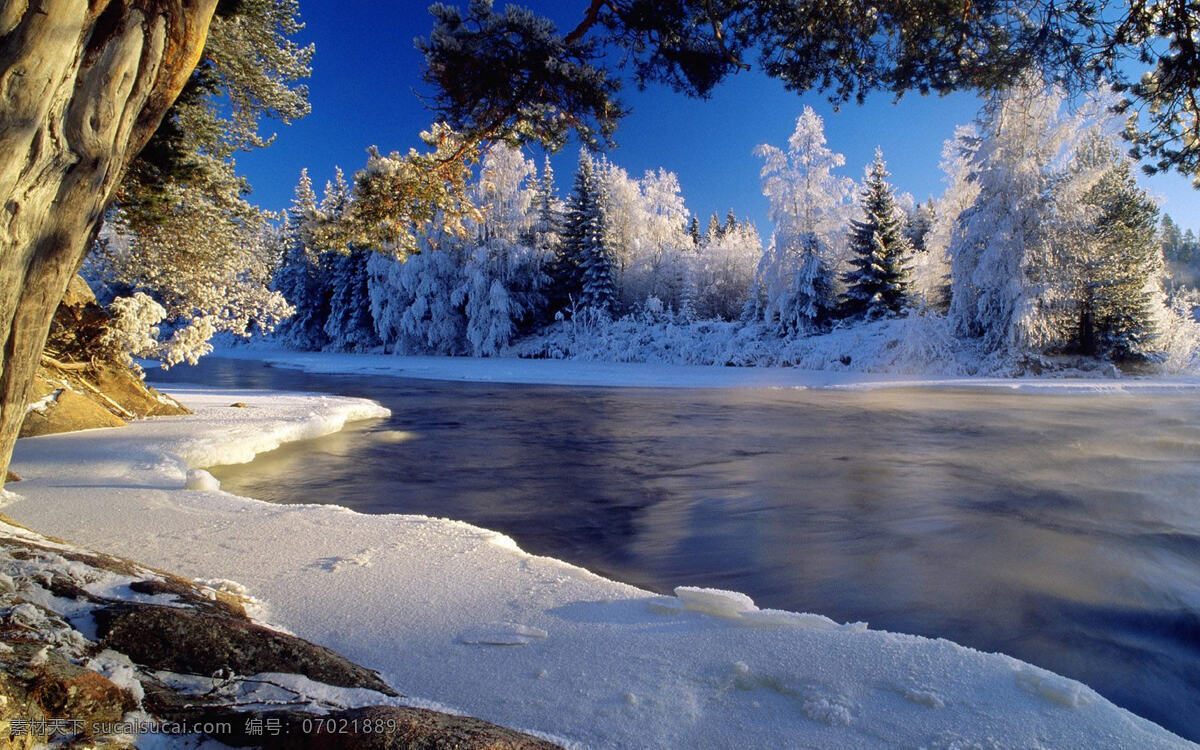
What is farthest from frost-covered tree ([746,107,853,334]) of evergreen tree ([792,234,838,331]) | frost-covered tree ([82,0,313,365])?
frost-covered tree ([82,0,313,365])

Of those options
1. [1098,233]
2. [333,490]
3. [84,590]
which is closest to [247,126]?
[333,490]

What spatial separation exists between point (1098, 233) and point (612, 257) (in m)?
22.4

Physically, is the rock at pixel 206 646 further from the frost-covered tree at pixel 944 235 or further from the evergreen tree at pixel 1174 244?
the evergreen tree at pixel 1174 244

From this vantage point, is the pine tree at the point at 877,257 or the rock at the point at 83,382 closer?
the rock at the point at 83,382

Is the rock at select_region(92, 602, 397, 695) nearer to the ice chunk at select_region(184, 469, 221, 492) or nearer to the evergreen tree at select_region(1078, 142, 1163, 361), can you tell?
the ice chunk at select_region(184, 469, 221, 492)

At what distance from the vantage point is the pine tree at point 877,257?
27141 millimetres

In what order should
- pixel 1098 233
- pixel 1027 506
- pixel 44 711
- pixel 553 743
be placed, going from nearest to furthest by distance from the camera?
pixel 44 711 < pixel 553 743 < pixel 1027 506 < pixel 1098 233

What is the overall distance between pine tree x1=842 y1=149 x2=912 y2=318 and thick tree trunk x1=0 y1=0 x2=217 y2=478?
2803 cm

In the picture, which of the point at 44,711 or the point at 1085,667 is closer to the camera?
the point at 44,711

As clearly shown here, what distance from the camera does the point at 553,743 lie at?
1635 millimetres

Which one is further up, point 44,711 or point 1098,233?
point 1098,233

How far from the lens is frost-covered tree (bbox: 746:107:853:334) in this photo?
27.7 m

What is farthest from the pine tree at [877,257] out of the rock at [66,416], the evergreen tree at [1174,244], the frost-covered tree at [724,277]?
the evergreen tree at [1174,244]

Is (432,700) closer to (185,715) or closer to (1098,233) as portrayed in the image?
(185,715)
